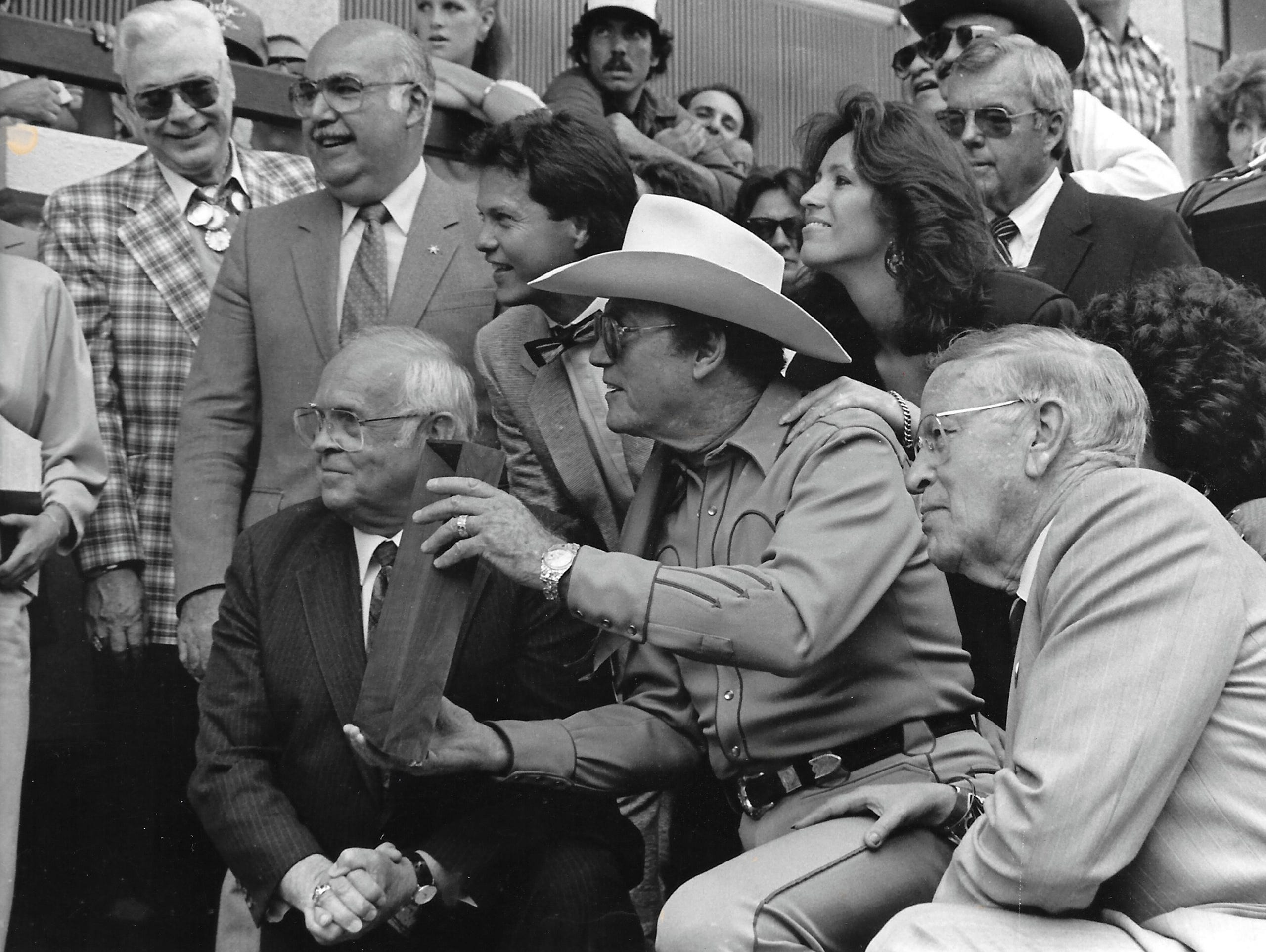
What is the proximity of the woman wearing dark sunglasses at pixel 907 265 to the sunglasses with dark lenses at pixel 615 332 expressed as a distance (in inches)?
16.0

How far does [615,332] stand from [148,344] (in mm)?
1905

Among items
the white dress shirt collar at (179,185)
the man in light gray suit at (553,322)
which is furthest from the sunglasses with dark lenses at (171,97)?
the man in light gray suit at (553,322)

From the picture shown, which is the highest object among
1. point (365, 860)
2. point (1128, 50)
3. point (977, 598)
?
point (1128, 50)

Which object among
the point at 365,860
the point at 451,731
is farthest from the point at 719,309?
the point at 365,860

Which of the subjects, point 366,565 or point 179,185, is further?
point 179,185

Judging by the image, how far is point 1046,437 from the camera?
2775 millimetres

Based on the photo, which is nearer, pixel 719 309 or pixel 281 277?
pixel 719 309

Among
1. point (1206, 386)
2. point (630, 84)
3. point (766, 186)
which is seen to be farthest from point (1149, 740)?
point (630, 84)

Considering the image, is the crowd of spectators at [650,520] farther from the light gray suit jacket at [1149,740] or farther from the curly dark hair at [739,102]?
the curly dark hair at [739,102]

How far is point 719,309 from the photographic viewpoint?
3523 millimetres

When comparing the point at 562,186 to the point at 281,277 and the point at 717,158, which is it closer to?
the point at 281,277

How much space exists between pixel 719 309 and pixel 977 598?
0.92m

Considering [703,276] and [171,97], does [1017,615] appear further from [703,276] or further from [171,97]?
[171,97]

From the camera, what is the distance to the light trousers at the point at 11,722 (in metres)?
4.05
